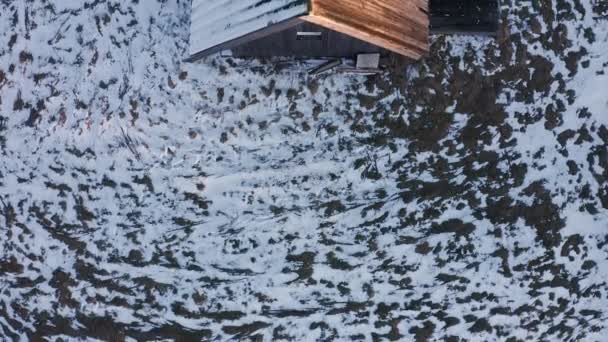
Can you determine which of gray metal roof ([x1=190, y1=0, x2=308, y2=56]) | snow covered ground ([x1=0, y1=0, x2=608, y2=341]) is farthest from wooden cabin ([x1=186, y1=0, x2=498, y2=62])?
snow covered ground ([x1=0, y1=0, x2=608, y2=341])

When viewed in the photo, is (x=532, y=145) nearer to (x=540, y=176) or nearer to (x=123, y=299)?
(x=540, y=176)

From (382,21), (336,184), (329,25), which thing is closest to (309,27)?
(329,25)

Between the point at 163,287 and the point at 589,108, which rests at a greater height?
the point at 589,108

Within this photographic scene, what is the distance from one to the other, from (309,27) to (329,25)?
40.6 inches

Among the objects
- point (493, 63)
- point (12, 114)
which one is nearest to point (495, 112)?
point (493, 63)

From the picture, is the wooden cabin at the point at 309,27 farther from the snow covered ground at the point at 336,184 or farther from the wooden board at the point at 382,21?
the snow covered ground at the point at 336,184

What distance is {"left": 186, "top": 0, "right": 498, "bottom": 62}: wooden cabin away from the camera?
650 centimetres

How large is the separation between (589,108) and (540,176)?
1.65m

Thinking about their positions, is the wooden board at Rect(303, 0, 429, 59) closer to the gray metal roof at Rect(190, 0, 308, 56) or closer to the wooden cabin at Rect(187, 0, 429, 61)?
the wooden cabin at Rect(187, 0, 429, 61)

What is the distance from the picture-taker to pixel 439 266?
930cm

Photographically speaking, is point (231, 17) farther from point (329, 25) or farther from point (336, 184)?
point (336, 184)

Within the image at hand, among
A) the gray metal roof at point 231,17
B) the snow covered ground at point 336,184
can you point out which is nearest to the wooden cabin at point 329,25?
the gray metal roof at point 231,17

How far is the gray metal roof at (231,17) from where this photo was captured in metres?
6.34

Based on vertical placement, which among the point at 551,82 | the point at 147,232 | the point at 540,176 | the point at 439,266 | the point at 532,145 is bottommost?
the point at 439,266
